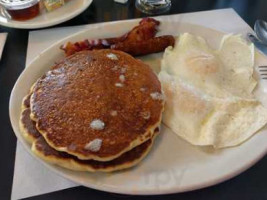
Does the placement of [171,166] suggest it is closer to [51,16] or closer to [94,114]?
[94,114]

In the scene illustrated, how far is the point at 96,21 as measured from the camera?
1451mm

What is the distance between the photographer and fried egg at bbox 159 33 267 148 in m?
0.88

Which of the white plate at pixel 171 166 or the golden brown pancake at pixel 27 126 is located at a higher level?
the golden brown pancake at pixel 27 126

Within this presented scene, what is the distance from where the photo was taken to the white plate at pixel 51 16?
1305 mm

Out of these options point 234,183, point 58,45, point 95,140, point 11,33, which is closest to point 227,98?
point 234,183

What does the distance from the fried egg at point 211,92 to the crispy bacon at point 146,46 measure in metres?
0.03

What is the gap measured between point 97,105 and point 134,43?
1.34 feet

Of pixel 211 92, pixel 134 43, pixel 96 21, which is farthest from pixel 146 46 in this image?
pixel 96 21

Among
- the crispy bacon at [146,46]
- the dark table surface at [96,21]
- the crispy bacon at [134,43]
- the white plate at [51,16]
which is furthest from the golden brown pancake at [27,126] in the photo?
the white plate at [51,16]

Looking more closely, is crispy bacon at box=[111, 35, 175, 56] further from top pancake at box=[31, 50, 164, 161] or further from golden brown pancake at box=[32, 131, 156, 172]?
golden brown pancake at box=[32, 131, 156, 172]

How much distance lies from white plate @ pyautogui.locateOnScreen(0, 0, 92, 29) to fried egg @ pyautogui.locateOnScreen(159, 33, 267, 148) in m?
0.54

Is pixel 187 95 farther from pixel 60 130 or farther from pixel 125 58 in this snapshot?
pixel 60 130

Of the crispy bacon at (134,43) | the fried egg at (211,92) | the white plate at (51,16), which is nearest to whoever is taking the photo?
Answer: the fried egg at (211,92)

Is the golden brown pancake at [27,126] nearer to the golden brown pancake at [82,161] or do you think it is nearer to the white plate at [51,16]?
the golden brown pancake at [82,161]
